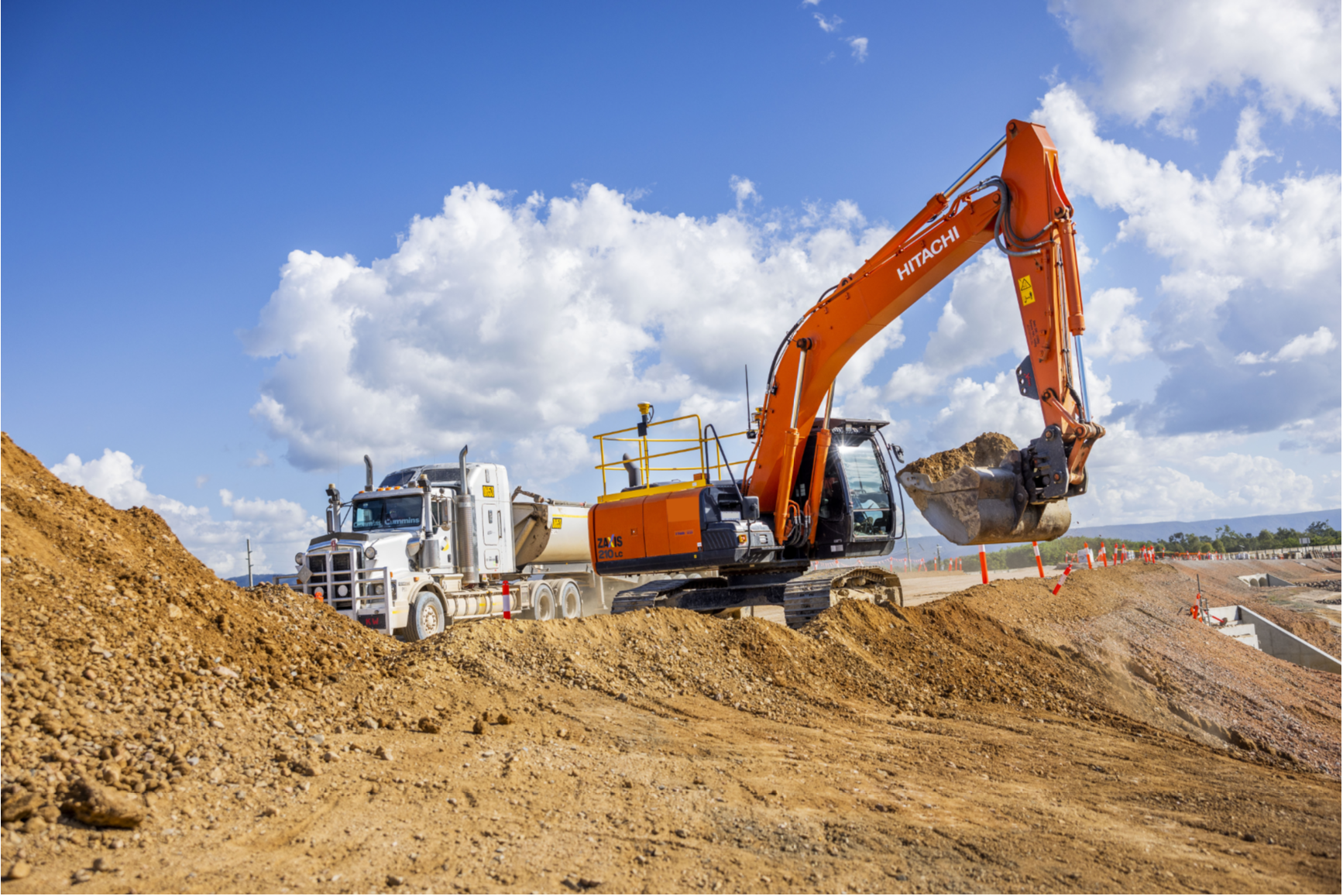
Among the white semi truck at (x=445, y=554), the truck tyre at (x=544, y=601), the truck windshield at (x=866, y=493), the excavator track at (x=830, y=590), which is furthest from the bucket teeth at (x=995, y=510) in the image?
the truck tyre at (x=544, y=601)

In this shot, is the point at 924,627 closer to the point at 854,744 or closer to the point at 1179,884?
the point at 854,744

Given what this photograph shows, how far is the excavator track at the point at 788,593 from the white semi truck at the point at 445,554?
2.46 meters

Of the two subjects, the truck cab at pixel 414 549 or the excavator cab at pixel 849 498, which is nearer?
the excavator cab at pixel 849 498

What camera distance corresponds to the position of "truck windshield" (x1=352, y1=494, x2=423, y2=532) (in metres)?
15.8

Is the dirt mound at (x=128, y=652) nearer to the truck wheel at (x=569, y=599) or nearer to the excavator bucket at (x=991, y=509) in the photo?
the excavator bucket at (x=991, y=509)

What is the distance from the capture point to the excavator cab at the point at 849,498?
12500 millimetres

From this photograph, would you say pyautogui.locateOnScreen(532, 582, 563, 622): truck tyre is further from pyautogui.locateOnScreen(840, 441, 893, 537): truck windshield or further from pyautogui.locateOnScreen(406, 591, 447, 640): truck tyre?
pyautogui.locateOnScreen(840, 441, 893, 537): truck windshield

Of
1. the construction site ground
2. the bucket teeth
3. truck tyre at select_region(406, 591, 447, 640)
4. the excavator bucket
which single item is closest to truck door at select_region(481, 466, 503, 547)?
truck tyre at select_region(406, 591, 447, 640)

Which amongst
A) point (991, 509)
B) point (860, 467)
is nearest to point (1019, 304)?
point (991, 509)

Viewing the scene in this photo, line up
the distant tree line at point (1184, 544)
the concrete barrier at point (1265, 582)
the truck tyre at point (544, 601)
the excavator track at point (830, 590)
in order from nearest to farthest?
the excavator track at point (830, 590) → the truck tyre at point (544, 601) → the concrete barrier at point (1265, 582) → the distant tree line at point (1184, 544)

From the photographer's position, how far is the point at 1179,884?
14.8ft

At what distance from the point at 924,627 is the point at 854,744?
4.68 meters

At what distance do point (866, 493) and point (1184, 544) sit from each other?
4964 centimetres

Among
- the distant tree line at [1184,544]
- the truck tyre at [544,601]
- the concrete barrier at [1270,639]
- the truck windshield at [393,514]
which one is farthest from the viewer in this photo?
the distant tree line at [1184,544]
